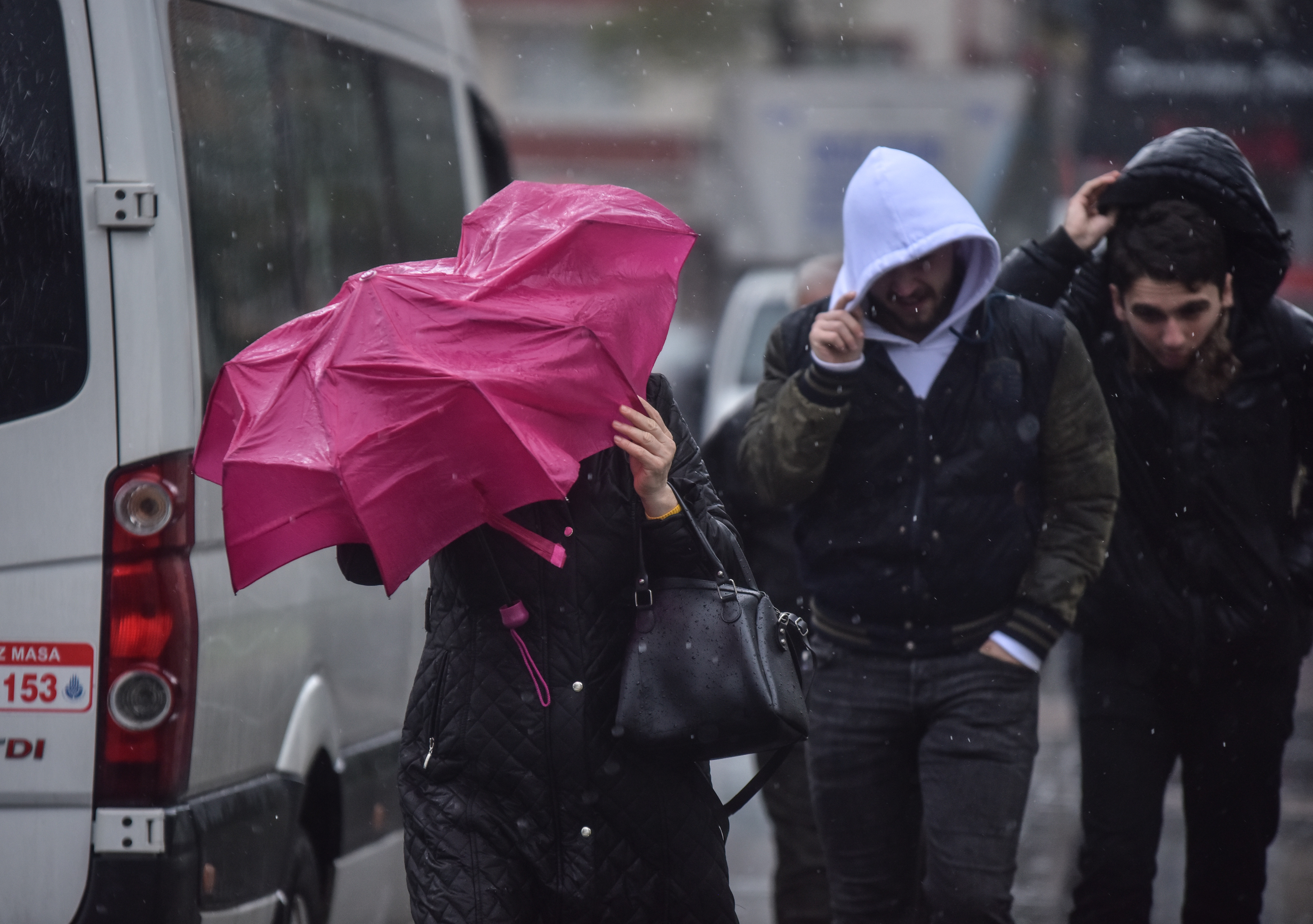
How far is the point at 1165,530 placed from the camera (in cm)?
417

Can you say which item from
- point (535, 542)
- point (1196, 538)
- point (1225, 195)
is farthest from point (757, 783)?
point (1225, 195)

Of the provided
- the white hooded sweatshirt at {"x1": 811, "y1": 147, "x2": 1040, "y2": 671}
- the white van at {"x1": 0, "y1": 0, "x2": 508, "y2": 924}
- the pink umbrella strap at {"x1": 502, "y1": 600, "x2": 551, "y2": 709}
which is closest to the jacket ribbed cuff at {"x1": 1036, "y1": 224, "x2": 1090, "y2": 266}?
the white hooded sweatshirt at {"x1": 811, "y1": 147, "x2": 1040, "y2": 671}

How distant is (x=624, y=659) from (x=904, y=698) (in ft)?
3.25

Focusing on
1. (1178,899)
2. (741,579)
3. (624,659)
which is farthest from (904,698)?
(1178,899)

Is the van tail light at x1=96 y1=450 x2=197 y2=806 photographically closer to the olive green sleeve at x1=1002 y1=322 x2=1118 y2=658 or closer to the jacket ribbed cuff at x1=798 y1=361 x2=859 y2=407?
the jacket ribbed cuff at x1=798 y1=361 x2=859 y2=407

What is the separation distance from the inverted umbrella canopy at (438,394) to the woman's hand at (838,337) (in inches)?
30.2

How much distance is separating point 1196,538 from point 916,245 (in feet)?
3.24

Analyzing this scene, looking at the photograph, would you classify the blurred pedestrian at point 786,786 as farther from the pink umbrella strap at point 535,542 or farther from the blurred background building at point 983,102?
the blurred background building at point 983,102

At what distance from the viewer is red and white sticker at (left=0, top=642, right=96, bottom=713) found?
3.54m

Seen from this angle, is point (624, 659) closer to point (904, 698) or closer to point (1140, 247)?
point (904, 698)

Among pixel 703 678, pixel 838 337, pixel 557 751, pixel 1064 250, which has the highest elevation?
pixel 1064 250

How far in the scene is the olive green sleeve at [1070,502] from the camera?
3902 millimetres

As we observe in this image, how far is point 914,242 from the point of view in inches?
155

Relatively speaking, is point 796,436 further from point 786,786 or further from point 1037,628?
point 786,786
